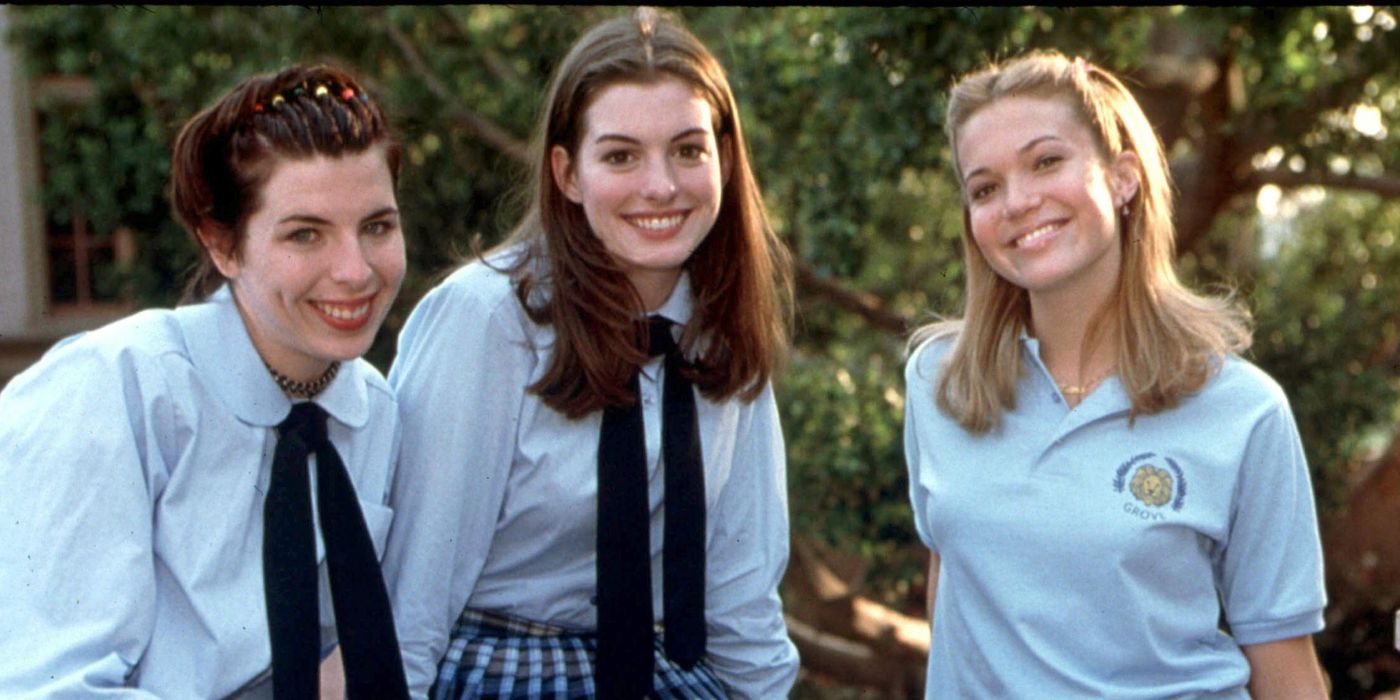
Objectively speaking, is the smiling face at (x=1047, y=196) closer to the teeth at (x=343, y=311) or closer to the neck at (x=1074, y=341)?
the neck at (x=1074, y=341)

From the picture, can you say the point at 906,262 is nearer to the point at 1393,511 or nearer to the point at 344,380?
the point at 1393,511

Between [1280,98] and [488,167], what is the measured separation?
377 cm

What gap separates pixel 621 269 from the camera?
332cm

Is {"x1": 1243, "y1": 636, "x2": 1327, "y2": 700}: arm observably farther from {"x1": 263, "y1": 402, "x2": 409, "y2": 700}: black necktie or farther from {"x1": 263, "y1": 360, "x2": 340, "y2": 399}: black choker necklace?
{"x1": 263, "y1": 360, "x2": 340, "y2": 399}: black choker necklace

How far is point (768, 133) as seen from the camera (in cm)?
645

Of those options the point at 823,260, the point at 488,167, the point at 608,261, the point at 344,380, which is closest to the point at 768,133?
the point at 823,260

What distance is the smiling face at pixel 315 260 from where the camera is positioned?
9.36 ft

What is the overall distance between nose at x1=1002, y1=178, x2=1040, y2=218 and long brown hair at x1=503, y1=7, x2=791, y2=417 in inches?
24.3

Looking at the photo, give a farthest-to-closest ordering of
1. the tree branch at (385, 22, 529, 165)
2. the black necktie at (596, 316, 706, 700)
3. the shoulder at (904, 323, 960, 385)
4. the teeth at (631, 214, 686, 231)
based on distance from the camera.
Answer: the tree branch at (385, 22, 529, 165), the shoulder at (904, 323, 960, 385), the teeth at (631, 214, 686, 231), the black necktie at (596, 316, 706, 700)

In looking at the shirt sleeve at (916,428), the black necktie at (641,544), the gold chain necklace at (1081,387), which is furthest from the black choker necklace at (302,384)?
the gold chain necklace at (1081,387)

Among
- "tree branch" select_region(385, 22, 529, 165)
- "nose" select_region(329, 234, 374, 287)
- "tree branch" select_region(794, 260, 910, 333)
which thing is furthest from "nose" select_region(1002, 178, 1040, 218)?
"tree branch" select_region(385, 22, 529, 165)

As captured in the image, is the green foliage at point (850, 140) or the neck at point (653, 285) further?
the green foliage at point (850, 140)

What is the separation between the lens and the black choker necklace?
9.70 ft

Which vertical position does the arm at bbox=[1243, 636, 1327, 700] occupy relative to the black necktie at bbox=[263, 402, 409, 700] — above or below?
below
